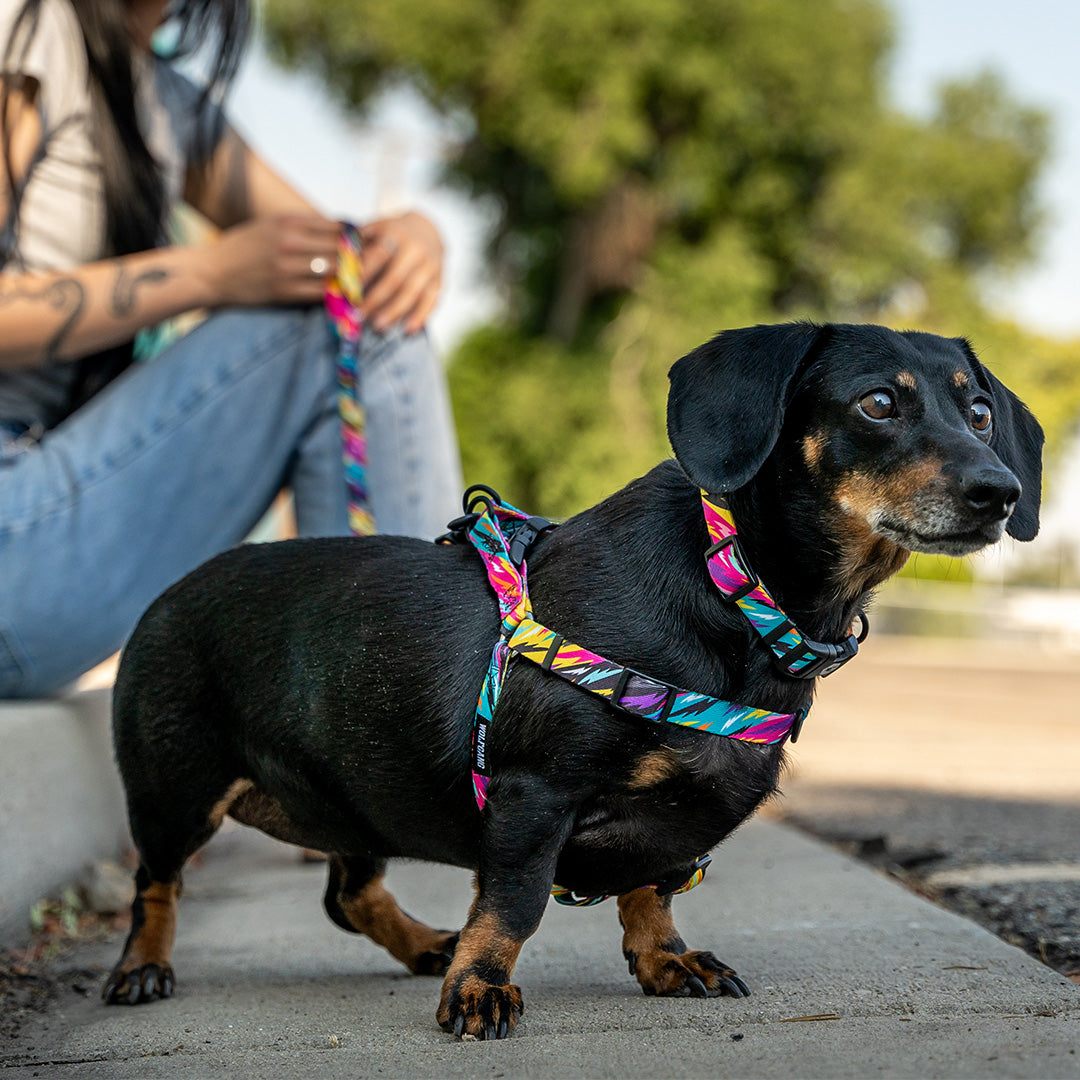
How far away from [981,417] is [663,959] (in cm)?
106

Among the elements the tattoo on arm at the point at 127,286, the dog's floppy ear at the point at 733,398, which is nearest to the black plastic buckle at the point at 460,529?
the dog's floppy ear at the point at 733,398

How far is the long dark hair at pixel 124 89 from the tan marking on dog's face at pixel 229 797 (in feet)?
4.99

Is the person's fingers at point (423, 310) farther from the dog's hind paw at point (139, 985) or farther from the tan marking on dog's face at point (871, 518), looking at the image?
the dog's hind paw at point (139, 985)

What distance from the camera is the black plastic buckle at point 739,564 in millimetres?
1944

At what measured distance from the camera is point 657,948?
2.13 meters

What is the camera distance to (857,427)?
200 cm

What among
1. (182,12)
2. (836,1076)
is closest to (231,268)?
(182,12)

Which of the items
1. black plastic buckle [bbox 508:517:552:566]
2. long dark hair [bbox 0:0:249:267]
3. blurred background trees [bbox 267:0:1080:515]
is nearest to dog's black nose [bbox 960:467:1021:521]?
black plastic buckle [bbox 508:517:552:566]

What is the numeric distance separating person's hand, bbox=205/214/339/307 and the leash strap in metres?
1.37

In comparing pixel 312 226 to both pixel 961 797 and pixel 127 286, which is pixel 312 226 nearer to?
pixel 127 286

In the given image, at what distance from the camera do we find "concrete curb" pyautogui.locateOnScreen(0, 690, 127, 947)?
264 centimetres

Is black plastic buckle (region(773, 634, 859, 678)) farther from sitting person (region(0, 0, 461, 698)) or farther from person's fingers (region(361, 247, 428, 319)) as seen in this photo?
person's fingers (region(361, 247, 428, 319))

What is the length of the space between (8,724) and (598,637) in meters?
1.45

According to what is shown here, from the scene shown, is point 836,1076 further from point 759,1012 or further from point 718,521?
point 718,521
